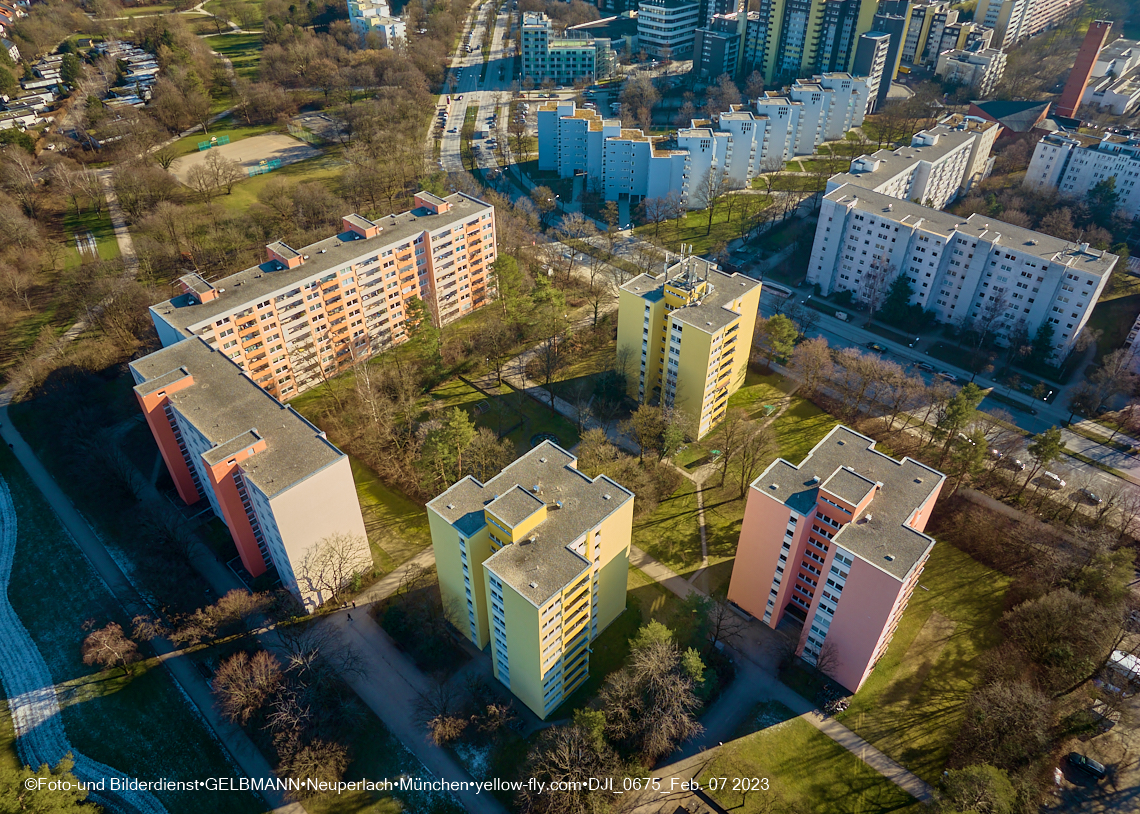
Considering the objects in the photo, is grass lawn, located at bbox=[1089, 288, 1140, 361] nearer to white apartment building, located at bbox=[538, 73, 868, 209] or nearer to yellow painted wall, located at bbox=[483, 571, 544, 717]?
white apartment building, located at bbox=[538, 73, 868, 209]

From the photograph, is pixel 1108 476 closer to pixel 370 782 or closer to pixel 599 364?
pixel 599 364

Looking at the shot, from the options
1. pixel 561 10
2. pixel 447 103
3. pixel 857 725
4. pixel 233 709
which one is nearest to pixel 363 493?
pixel 233 709

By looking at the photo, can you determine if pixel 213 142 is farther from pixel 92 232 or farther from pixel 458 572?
pixel 458 572

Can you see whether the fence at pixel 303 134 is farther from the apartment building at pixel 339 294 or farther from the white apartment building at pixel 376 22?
the apartment building at pixel 339 294

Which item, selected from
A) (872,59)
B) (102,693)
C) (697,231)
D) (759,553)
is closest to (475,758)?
(759,553)

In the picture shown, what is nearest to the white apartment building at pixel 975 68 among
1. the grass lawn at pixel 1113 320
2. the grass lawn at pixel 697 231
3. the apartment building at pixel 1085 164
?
the apartment building at pixel 1085 164

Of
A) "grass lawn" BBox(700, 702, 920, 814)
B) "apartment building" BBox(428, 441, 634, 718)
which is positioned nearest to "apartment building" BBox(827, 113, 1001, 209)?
"apartment building" BBox(428, 441, 634, 718)
